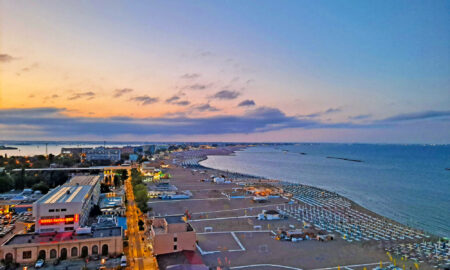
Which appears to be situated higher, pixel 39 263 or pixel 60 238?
pixel 60 238

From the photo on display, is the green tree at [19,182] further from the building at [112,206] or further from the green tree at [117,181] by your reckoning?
the building at [112,206]

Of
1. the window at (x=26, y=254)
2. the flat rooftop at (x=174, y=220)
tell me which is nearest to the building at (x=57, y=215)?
the window at (x=26, y=254)

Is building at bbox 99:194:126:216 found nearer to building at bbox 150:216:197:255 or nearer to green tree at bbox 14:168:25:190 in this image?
building at bbox 150:216:197:255

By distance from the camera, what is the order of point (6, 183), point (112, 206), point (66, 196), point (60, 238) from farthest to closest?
point (6, 183) < point (112, 206) < point (66, 196) < point (60, 238)

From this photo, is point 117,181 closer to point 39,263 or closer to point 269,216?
point 269,216

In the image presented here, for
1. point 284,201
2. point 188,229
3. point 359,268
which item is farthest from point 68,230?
point 284,201

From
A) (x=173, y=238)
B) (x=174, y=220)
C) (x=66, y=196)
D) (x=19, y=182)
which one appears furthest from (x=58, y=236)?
(x=19, y=182)

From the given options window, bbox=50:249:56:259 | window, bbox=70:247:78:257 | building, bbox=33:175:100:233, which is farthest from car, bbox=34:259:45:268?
building, bbox=33:175:100:233
